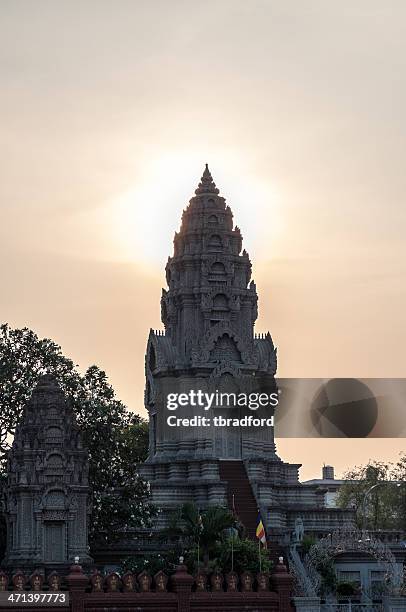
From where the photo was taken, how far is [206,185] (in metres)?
99.4

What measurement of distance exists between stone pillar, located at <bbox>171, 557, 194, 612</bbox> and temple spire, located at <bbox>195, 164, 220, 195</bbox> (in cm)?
4667

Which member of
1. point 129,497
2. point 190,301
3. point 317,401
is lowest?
point 129,497

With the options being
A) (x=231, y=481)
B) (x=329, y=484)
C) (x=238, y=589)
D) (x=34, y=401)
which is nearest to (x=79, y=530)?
(x=34, y=401)

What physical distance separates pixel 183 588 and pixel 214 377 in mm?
37699

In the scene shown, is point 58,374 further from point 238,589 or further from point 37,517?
point 238,589

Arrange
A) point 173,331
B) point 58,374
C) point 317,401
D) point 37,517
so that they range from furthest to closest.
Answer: point 173,331
point 317,401
point 58,374
point 37,517

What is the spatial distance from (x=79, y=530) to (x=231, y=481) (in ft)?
51.5

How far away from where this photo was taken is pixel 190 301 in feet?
313

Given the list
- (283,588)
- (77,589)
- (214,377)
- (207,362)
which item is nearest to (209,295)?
(207,362)

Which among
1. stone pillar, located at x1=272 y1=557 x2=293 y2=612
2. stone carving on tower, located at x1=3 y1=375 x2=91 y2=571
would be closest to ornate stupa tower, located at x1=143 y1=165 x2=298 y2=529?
stone carving on tower, located at x1=3 y1=375 x2=91 y2=571

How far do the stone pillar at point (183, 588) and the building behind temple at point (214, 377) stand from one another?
30723 mm

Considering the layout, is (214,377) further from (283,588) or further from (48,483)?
(283,588)

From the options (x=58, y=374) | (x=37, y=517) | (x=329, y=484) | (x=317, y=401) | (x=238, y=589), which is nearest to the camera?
(x=238, y=589)

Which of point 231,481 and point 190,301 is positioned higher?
point 190,301
